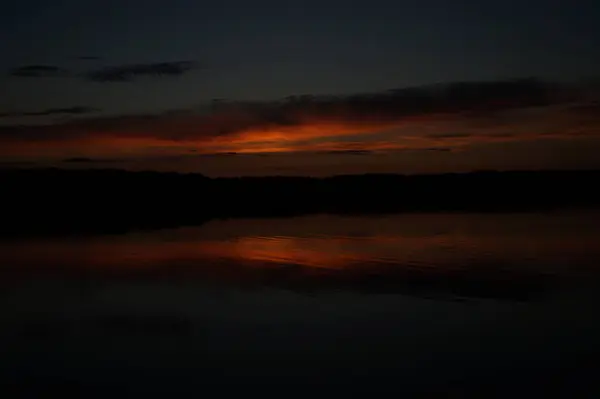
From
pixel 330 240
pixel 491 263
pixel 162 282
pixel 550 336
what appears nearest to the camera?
pixel 550 336

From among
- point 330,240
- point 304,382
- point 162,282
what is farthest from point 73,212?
point 304,382

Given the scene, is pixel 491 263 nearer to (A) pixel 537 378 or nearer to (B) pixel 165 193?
(A) pixel 537 378

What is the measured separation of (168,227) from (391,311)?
17.9m

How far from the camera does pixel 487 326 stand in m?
8.98

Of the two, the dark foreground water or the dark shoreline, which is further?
the dark shoreline

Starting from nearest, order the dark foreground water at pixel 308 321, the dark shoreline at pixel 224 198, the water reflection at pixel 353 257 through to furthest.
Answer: the dark foreground water at pixel 308 321 < the water reflection at pixel 353 257 < the dark shoreline at pixel 224 198

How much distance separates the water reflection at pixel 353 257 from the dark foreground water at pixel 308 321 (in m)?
0.06

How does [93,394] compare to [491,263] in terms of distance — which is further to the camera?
[491,263]

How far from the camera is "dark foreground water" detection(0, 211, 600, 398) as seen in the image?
7.04 metres

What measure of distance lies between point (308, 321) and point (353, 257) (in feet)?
19.9

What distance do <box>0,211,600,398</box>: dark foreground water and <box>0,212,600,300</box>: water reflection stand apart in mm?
56

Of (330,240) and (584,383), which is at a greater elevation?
(330,240)

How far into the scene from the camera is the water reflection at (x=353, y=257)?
39.8ft

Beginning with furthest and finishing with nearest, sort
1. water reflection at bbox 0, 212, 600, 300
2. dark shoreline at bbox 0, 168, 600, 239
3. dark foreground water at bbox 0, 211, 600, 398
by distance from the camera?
dark shoreline at bbox 0, 168, 600, 239
water reflection at bbox 0, 212, 600, 300
dark foreground water at bbox 0, 211, 600, 398
